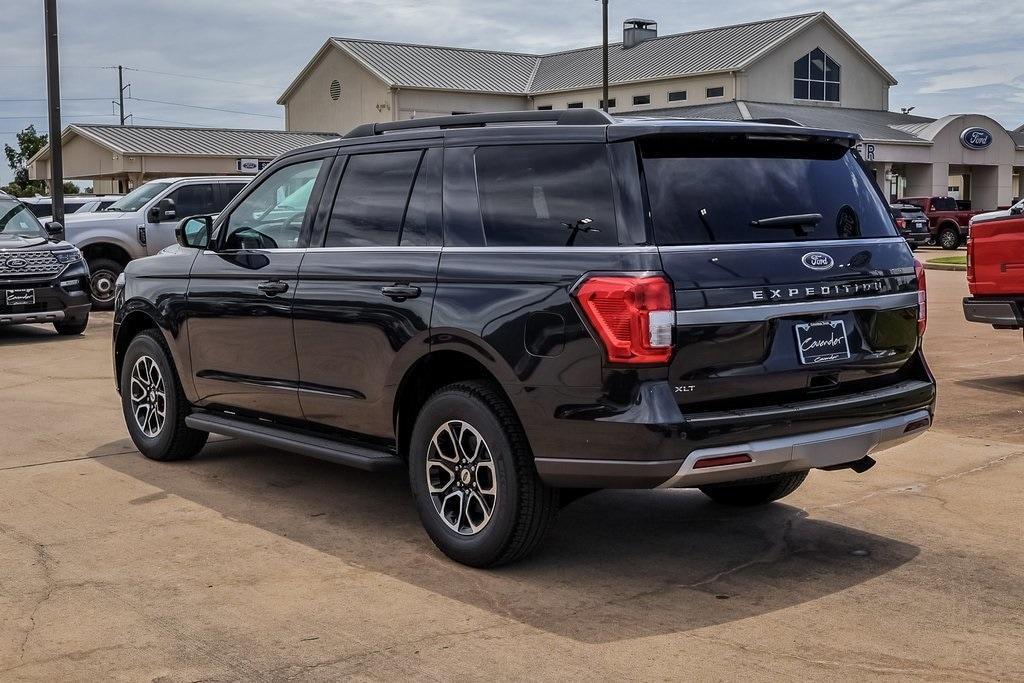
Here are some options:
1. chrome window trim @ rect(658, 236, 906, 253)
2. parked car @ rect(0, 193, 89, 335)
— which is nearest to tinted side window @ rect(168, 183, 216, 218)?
parked car @ rect(0, 193, 89, 335)

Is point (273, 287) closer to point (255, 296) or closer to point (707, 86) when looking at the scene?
point (255, 296)

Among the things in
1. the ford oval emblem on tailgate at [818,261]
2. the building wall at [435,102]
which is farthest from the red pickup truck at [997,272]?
the building wall at [435,102]

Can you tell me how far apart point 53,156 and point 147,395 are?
50.8ft

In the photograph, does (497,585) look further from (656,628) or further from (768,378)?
(768,378)

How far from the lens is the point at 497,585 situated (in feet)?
17.4

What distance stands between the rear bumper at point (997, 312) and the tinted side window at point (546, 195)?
6.36 m

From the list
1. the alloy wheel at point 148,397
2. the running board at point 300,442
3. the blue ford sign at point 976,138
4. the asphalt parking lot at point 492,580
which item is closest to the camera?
the asphalt parking lot at point 492,580

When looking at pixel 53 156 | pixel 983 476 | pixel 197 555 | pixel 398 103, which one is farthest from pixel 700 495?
pixel 398 103

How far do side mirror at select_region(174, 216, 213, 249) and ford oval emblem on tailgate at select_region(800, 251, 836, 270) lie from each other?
361 centimetres

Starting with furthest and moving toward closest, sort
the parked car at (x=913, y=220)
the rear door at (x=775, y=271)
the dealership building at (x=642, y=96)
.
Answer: the dealership building at (x=642, y=96) < the parked car at (x=913, y=220) < the rear door at (x=775, y=271)

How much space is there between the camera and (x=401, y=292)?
5.75 metres

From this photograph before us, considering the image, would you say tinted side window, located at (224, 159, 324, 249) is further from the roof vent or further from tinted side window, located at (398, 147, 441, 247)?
the roof vent

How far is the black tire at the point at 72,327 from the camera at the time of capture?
1571 cm

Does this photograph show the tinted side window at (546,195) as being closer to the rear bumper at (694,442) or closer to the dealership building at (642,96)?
the rear bumper at (694,442)
